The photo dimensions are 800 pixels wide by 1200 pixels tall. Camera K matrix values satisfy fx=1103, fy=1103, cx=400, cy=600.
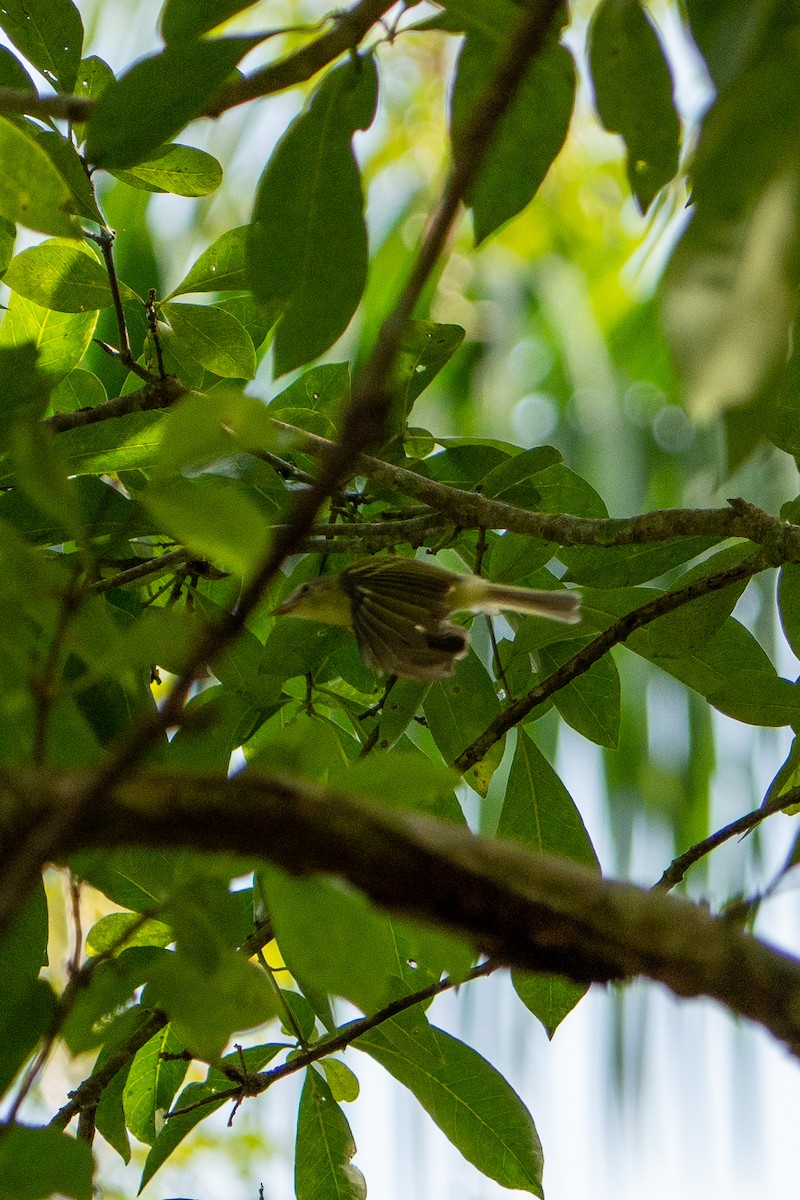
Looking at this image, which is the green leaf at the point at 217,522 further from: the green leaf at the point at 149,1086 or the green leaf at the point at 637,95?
the green leaf at the point at 149,1086

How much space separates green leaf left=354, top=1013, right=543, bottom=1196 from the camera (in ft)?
3.59

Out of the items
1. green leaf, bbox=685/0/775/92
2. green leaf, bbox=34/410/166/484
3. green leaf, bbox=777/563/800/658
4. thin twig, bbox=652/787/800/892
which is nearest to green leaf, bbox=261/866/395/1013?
green leaf, bbox=685/0/775/92

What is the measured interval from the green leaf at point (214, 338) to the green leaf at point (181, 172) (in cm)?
13

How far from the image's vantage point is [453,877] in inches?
17.0

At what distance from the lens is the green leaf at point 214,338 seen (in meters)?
1.25

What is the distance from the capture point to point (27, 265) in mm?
1151

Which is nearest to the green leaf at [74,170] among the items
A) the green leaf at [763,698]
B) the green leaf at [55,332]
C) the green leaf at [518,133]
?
the green leaf at [55,332]

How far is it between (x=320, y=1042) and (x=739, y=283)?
3.03 feet

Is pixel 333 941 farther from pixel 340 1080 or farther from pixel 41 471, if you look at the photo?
pixel 340 1080

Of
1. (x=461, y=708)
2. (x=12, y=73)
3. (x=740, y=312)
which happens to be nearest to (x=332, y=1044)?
(x=461, y=708)

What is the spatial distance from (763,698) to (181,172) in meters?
0.80

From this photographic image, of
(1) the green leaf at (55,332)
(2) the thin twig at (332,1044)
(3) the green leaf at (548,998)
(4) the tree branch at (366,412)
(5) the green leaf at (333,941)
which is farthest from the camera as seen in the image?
(1) the green leaf at (55,332)

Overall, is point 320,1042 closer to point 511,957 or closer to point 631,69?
point 511,957

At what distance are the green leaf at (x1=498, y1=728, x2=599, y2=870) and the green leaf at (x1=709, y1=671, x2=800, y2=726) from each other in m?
0.26
